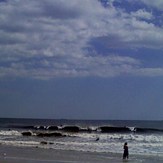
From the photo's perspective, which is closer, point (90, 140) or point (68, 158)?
point (68, 158)

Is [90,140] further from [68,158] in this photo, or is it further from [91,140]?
[68,158]

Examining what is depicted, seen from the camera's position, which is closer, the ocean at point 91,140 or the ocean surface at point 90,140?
the ocean at point 91,140

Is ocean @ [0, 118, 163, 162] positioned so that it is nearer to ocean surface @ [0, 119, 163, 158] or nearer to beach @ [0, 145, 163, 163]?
ocean surface @ [0, 119, 163, 158]

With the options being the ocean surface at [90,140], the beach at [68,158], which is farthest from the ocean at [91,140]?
the beach at [68,158]

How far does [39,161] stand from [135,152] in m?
10.8

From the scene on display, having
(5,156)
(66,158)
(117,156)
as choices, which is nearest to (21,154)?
→ (5,156)

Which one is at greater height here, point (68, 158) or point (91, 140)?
point (91, 140)

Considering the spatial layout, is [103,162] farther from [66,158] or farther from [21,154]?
[21,154]

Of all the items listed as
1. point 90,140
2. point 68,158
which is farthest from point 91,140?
point 68,158

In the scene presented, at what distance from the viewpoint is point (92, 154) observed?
33000 mm

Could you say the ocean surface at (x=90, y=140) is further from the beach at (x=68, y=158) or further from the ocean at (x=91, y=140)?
the beach at (x=68, y=158)

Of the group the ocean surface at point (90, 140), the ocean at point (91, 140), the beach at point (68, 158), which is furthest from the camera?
the ocean surface at point (90, 140)

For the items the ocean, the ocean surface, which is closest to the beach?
the ocean

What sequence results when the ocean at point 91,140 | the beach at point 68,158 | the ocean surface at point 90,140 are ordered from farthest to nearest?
the ocean surface at point 90,140 → the ocean at point 91,140 → the beach at point 68,158
